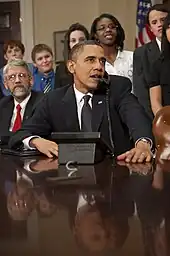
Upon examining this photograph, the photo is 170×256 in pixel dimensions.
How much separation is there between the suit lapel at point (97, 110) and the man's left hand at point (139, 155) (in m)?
0.34

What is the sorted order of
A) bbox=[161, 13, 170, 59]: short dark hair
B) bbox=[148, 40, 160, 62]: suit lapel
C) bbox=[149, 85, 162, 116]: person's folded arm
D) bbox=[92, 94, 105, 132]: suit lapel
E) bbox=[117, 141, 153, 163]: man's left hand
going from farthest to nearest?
bbox=[148, 40, 160, 62]: suit lapel
bbox=[149, 85, 162, 116]: person's folded arm
bbox=[161, 13, 170, 59]: short dark hair
bbox=[92, 94, 105, 132]: suit lapel
bbox=[117, 141, 153, 163]: man's left hand

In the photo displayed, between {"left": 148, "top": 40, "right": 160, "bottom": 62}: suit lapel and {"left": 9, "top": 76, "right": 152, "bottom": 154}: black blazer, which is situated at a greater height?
{"left": 148, "top": 40, "right": 160, "bottom": 62}: suit lapel

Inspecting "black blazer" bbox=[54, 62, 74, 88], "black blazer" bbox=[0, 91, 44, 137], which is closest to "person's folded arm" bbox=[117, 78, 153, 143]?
"black blazer" bbox=[0, 91, 44, 137]

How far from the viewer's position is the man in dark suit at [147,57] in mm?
3057

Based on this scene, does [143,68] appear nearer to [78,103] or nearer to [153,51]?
[153,51]

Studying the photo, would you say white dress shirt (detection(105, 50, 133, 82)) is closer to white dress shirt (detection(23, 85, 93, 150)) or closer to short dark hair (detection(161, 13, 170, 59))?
short dark hair (detection(161, 13, 170, 59))

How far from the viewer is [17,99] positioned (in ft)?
9.73

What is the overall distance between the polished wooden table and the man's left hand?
0.06 meters

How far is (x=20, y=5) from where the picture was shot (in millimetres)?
6141

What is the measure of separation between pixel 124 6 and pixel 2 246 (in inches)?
193

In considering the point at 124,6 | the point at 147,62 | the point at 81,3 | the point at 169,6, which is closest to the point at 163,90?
the point at 147,62

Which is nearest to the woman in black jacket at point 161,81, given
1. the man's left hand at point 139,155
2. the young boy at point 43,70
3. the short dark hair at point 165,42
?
the short dark hair at point 165,42

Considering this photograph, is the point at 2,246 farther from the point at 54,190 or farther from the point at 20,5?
the point at 20,5

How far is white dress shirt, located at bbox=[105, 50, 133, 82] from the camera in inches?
130
